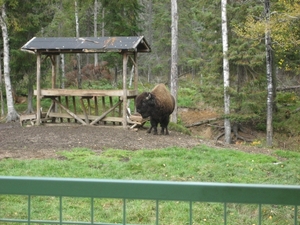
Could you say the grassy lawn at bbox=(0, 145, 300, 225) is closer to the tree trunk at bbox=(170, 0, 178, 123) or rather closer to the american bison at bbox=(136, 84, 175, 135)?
the american bison at bbox=(136, 84, 175, 135)

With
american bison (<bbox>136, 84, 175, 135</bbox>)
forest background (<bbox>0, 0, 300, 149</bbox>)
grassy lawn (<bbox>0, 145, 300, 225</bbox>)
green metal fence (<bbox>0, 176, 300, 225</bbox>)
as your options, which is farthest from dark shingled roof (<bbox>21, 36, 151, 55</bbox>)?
green metal fence (<bbox>0, 176, 300, 225</bbox>)

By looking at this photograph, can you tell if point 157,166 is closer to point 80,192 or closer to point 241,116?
point 80,192

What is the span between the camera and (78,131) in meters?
18.3

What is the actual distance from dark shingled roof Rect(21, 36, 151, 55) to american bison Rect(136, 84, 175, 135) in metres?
2.16

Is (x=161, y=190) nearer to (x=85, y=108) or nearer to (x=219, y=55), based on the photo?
(x=85, y=108)

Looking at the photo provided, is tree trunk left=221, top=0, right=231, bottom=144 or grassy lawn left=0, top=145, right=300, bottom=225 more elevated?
tree trunk left=221, top=0, right=231, bottom=144

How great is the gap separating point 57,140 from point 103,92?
3513mm

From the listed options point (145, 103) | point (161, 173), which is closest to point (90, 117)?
point (145, 103)

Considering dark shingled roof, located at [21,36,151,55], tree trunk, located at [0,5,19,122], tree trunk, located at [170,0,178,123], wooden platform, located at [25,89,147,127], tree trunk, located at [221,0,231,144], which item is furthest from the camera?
tree trunk, located at [170,0,178,123]

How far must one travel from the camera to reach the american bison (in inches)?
704

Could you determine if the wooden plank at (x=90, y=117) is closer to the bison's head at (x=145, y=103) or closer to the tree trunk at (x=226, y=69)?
the bison's head at (x=145, y=103)

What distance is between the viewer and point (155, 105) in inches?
711

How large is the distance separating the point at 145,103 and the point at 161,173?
6828mm

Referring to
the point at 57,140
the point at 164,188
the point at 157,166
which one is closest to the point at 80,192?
the point at 164,188
